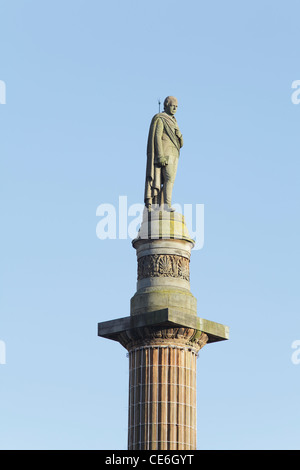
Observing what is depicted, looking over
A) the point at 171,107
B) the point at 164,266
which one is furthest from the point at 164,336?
the point at 171,107

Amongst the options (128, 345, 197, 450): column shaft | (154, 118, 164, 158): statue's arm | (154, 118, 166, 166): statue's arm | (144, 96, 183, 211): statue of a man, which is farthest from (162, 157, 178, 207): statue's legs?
(128, 345, 197, 450): column shaft

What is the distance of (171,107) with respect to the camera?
5900cm

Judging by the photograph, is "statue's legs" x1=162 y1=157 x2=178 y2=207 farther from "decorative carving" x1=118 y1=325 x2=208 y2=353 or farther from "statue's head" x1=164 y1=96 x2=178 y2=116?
"decorative carving" x1=118 y1=325 x2=208 y2=353

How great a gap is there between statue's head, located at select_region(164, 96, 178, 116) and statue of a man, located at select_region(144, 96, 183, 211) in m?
0.51

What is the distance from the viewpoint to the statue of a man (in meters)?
57.9

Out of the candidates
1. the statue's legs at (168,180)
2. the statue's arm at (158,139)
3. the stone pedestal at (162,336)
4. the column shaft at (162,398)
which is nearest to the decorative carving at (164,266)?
the stone pedestal at (162,336)

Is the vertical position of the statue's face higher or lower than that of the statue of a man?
higher

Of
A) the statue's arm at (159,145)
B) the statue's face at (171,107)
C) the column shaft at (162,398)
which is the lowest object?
the column shaft at (162,398)

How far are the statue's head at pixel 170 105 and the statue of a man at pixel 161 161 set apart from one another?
51 cm

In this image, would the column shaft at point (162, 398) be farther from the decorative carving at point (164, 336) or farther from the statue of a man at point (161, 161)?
the statue of a man at point (161, 161)

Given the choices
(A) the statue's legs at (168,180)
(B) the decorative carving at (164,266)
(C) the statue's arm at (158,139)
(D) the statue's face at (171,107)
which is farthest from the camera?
(D) the statue's face at (171,107)

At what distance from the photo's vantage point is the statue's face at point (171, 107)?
59000 millimetres
